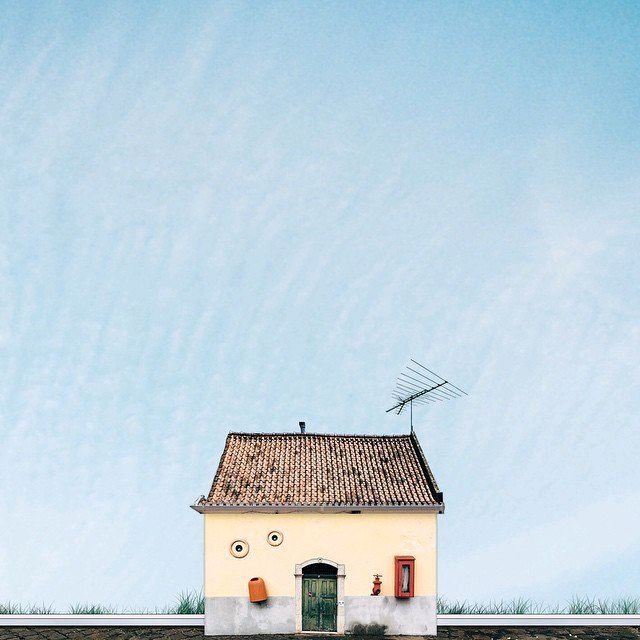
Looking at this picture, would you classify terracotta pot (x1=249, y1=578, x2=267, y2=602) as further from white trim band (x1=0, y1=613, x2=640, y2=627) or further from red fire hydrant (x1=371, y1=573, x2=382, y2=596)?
red fire hydrant (x1=371, y1=573, x2=382, y2=596)

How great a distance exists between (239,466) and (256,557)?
2.94 metres

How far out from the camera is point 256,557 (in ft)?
60.5

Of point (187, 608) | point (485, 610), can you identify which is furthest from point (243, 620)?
point (485, 610)

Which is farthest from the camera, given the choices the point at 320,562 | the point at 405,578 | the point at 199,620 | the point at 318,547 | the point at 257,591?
the point at 199,620

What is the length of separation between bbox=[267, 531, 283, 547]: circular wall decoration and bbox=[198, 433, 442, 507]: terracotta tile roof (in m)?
0.88

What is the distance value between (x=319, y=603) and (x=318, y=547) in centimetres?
160

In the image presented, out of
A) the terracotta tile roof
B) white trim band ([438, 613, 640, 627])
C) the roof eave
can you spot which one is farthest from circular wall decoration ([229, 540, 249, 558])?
white trim band ([438, 613, 640, 627])

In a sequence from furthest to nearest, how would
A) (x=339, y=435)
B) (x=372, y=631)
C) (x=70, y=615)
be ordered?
(x=339, y=435), (x=70, y=615), (x=372, y=631)

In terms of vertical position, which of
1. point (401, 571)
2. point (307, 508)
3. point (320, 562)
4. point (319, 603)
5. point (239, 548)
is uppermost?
point (307, 508)

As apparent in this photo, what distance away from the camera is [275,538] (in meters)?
18.5

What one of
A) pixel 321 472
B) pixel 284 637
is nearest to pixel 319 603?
pixel 284 637

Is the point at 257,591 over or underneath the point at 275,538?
underneath

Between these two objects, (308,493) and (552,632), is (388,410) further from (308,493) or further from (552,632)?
(552,632)

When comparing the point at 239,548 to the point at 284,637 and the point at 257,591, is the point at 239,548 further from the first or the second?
the point at 284,637
